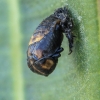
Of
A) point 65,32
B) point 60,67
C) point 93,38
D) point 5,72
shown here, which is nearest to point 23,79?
point 5,72

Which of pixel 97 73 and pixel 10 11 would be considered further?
pixel 10 11

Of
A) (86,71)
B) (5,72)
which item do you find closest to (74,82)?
(86,71)

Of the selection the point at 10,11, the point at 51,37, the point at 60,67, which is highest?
the point at 10,11

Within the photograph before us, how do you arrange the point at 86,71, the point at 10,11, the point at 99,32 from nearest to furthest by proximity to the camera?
the point at 99,32 → the point at 86,71 → the point at 10,11

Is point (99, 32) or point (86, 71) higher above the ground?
point (99, 32)

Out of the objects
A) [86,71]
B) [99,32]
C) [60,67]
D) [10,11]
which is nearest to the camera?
[99,32]

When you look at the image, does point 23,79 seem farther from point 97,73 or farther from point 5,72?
point 97,73
